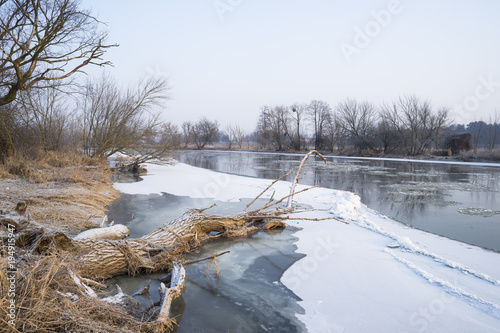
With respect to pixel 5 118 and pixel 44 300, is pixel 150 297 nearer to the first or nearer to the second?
pixel 44 300

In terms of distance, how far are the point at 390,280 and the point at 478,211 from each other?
630 centimetres

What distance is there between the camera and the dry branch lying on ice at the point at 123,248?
125 inches

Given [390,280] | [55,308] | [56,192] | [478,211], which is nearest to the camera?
[55,308]

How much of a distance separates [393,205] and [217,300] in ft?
25.1

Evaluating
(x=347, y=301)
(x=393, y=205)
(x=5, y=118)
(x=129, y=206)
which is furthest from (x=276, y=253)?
(x=5, y=118)

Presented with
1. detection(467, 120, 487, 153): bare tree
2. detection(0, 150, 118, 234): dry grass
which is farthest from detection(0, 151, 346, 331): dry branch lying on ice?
detection(467, 120, 487, 153): bare tree

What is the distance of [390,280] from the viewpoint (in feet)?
13.9

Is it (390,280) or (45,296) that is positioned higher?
(45,296)

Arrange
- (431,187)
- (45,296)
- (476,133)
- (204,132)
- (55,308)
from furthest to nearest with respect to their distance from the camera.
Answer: (204,132), (476,133), (431,187), (45,296), (55,308)

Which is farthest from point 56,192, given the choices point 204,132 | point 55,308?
point 204,132

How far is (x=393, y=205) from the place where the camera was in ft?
31.7

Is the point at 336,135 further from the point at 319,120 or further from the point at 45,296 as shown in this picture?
the point at 45,296

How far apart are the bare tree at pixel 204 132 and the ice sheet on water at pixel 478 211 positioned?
62.3 m

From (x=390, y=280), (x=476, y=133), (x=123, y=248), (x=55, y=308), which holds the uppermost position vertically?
(x=476, y=133)
